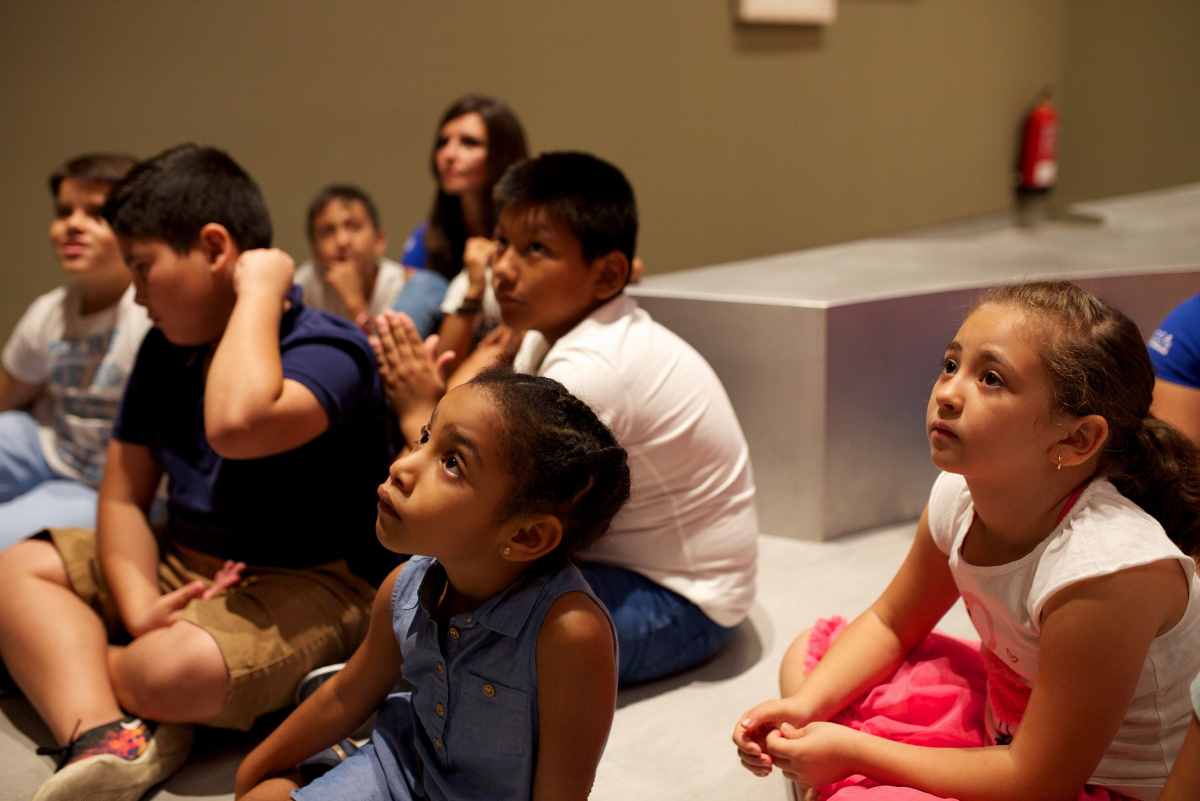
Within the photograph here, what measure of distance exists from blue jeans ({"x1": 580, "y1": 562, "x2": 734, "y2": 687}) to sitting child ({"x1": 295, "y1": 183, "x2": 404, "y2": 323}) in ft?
3.80

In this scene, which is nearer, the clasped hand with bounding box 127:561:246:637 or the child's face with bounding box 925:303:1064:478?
the child's face with bounding box 925:303:1064:478

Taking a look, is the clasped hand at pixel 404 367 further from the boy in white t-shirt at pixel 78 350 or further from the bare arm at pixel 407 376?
the boy in white t-shirt at pixel 78 350

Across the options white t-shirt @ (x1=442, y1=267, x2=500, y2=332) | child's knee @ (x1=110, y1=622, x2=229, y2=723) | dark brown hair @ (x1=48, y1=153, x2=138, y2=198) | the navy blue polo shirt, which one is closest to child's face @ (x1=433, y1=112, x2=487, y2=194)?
white t-shirt @ (x1=442, y1=267, x2=500, y2=332)

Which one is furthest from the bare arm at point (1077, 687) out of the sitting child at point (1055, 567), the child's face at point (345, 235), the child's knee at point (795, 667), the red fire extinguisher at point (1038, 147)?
the red fire extinguisher at point (1038, 147)

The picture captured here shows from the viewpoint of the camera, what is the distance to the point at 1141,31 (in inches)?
204

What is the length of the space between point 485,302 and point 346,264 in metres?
0.66

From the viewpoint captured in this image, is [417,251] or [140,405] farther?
[417,251]

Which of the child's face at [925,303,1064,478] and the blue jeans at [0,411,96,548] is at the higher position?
the child's face at [925,303,1064,478]

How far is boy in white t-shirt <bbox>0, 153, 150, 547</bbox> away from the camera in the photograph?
6.56ft

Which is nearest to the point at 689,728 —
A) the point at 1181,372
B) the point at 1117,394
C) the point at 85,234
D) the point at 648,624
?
the point at 648,624

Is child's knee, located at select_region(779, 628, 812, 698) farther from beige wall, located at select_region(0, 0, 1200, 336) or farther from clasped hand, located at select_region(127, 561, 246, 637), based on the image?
beige wall, located at select_region(0, 0, 1200, 336)

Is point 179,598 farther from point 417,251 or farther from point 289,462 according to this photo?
point 417,251

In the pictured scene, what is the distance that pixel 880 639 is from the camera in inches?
48.3

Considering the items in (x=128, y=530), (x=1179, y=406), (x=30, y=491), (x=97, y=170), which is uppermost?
(x=97, y=170)
